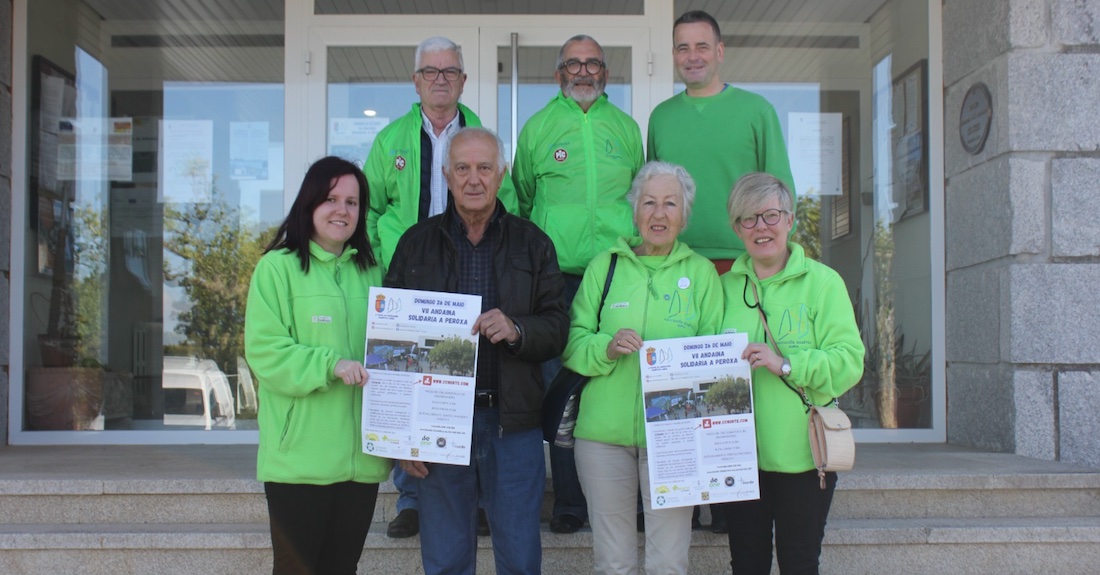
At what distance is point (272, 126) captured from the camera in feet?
20.0

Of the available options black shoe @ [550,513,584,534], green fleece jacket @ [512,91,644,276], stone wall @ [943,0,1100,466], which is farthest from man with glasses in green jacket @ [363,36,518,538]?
stone wall @ [943,0,1100,466]

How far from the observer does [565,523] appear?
3.73 metres

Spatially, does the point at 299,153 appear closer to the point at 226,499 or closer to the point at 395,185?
the point at 395,185

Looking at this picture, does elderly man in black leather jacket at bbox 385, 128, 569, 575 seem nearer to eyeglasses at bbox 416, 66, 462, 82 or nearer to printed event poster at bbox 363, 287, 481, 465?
printed event poster at bbox 363, 287, 481, 465

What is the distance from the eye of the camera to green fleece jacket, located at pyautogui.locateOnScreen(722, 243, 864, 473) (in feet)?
9.17

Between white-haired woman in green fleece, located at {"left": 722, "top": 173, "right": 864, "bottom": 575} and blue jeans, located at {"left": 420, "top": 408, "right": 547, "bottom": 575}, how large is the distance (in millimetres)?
693

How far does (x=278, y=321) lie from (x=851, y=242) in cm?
459

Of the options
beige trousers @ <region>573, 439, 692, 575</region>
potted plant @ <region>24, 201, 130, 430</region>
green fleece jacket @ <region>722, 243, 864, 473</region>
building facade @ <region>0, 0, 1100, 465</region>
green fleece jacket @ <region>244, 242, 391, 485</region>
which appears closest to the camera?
green fleece jacket @ <region>244, 242, 391, 485</region>

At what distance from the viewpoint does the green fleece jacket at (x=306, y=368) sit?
2.67m

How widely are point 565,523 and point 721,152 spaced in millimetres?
1702

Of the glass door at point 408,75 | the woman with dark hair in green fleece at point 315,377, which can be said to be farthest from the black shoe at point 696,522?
the glass door at point 408,75

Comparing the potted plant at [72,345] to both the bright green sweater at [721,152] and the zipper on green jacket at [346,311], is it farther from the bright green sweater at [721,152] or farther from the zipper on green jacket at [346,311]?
the bright green sweater at [721,152]

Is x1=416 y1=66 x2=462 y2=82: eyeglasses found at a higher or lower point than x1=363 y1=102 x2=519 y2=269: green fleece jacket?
higher

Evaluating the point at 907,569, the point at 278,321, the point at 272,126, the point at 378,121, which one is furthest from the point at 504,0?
the point at 907,569
